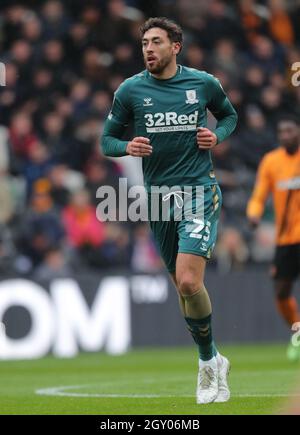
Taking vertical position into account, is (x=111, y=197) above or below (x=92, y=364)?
above

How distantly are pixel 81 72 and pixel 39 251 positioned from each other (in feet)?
12.3

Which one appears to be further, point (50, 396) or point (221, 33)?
point (221, 33)

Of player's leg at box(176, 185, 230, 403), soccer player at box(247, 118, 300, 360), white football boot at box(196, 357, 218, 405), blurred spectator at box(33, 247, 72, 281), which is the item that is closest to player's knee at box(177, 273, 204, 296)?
player's leg at box(176, 185, 230, 403)

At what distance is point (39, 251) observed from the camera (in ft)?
50.3

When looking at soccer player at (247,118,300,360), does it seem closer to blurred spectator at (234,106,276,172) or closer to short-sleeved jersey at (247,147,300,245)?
short-sleeved jersey at (247,147,300,245)

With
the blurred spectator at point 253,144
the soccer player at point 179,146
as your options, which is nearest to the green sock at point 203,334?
the soccer player at point 179,146

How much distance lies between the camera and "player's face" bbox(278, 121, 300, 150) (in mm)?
13059

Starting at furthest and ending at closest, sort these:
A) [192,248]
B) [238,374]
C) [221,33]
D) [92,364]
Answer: [221,33]
[92,364]
[238,374]
[192,248]

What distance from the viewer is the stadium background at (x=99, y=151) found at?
1538 cm

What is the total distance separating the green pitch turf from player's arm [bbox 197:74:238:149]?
5.79ft

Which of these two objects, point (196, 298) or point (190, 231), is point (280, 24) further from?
point (196, 298)

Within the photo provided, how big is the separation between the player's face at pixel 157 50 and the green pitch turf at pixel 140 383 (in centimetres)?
228

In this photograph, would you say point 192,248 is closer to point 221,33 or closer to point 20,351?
point 20,351
